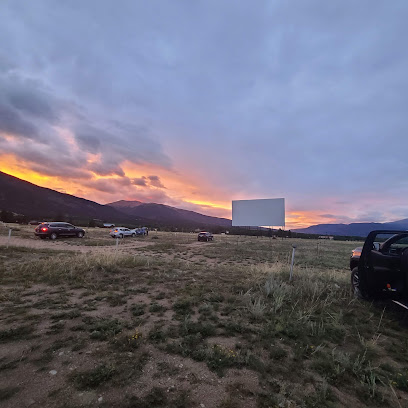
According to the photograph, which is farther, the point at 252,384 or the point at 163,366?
the point at 163,366

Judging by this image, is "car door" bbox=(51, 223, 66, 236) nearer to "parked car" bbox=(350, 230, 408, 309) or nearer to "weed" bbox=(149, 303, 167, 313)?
"weed" bbox=(149, 303, 167, 313)

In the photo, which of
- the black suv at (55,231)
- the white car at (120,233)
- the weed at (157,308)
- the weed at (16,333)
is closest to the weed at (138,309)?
the weed at (157,308)

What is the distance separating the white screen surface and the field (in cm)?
1262

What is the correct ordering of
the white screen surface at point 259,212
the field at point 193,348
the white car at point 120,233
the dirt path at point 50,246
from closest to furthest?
the field at point 193,348, the dirt path at point 50,246, the white screen surface at point 259,212, the white car at point 120,233

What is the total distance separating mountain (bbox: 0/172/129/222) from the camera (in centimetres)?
12244

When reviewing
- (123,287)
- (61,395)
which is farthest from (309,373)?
(123,287)

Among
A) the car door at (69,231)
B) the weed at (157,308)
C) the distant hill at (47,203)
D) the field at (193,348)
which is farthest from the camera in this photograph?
the distant hill at (47,203)

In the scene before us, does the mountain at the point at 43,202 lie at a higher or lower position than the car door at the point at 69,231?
higher

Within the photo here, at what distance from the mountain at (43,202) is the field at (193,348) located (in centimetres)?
12350

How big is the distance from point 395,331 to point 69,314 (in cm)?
652

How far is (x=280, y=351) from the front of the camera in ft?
11.7

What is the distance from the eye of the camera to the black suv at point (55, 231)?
877 inches

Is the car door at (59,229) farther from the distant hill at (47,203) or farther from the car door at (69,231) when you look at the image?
the distant hill at (47,203)

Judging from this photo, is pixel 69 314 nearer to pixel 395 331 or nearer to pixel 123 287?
pixel 123 287
